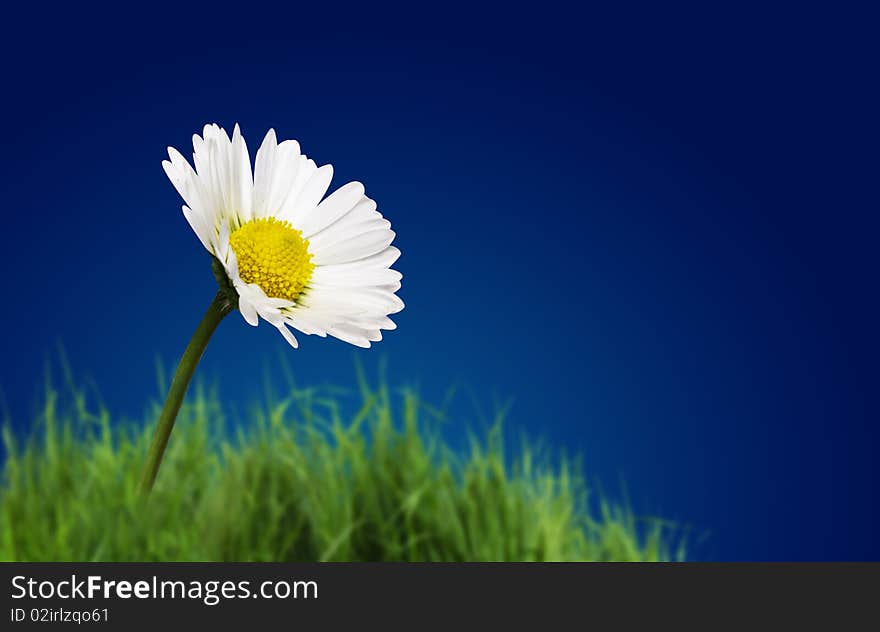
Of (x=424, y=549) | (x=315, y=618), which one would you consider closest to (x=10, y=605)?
(x=315, y=618)

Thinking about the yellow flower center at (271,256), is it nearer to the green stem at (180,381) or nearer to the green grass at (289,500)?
the green stem at (180,381)

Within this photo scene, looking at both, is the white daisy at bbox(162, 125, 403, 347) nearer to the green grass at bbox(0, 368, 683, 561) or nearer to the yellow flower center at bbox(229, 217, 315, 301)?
the yellow flower center at bbox(229, 217, 315, 301)

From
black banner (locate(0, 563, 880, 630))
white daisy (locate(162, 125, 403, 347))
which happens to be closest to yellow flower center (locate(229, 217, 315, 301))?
white daisy (locate(162, 125, 403, 347))

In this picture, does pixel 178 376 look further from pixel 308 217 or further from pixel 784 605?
pixel 784 605

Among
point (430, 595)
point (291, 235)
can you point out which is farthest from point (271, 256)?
point (430, 595)

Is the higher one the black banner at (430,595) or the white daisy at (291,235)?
the white daisy at (291,235)

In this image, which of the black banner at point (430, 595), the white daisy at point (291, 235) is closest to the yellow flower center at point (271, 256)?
the white daisy at point (291, 235)
